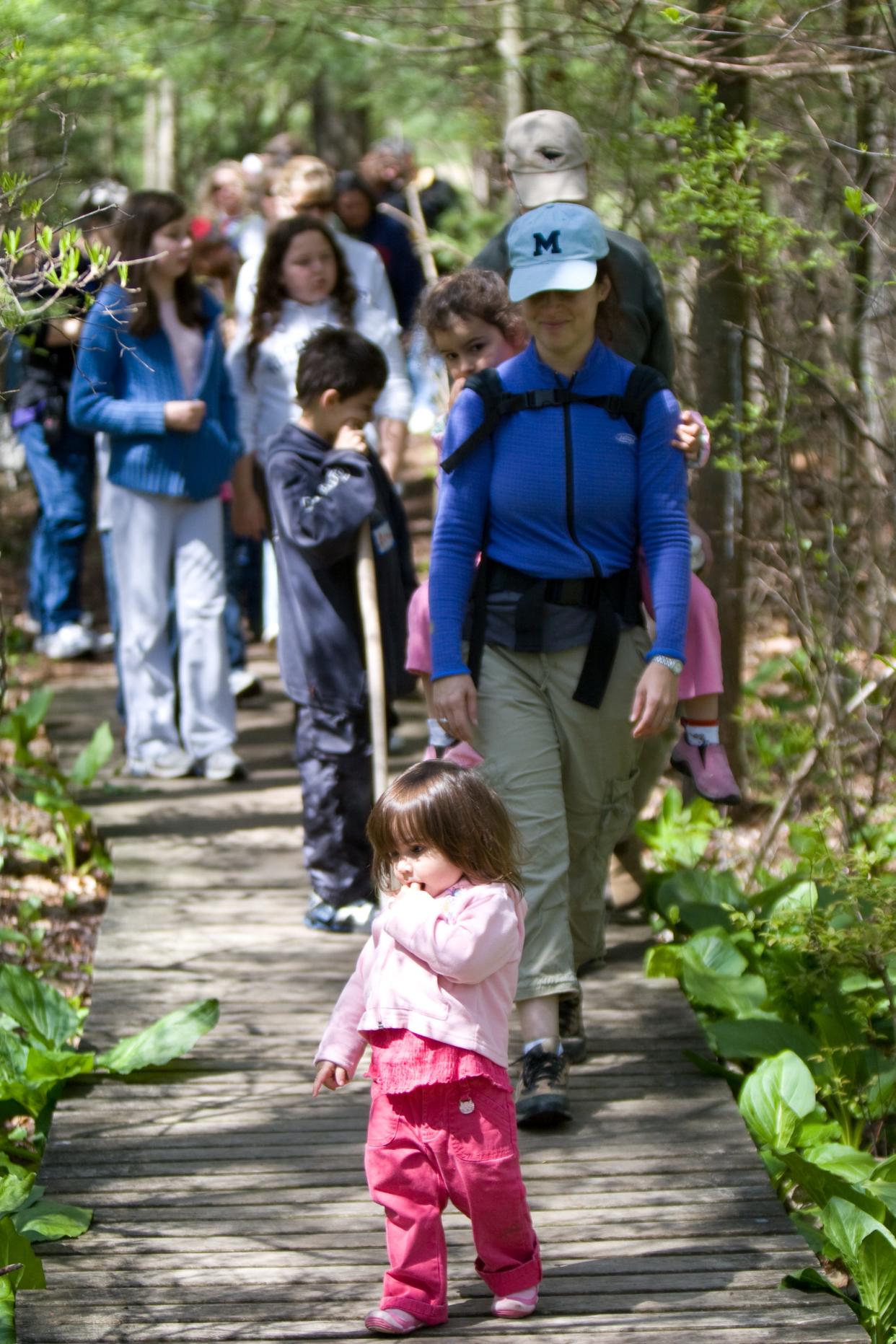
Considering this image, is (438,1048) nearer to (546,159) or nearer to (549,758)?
(549,758)

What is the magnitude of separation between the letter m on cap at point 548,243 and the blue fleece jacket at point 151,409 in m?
2.98

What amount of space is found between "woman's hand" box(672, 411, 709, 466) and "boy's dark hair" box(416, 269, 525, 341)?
59cm

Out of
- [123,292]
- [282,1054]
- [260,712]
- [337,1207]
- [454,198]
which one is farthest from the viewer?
[454,198]

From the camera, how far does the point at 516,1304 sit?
3.31 meters

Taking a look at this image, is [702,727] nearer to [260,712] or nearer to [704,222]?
[704,222]

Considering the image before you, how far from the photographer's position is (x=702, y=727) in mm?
4430

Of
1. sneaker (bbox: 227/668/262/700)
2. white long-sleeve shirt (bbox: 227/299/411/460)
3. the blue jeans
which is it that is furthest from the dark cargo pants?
the blue jeans

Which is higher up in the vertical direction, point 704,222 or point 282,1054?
point 704,222

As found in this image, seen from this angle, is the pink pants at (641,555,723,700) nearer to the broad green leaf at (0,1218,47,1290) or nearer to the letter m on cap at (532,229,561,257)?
the letter m on cap at (532,229,561,257)

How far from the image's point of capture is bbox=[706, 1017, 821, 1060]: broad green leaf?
4.43 m

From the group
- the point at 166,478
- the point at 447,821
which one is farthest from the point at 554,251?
the point at 166,478

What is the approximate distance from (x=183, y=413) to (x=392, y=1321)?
431 centimetres

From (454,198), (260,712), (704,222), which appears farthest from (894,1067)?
(454,198)

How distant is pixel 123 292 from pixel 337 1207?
3868 millimetres
